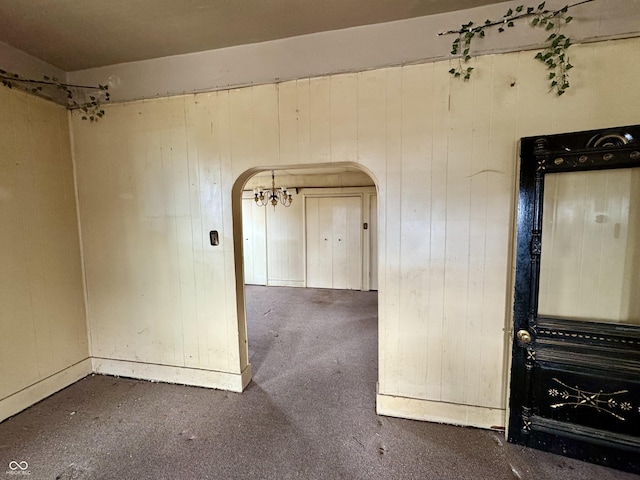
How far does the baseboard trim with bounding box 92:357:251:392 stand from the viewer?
2271 mm

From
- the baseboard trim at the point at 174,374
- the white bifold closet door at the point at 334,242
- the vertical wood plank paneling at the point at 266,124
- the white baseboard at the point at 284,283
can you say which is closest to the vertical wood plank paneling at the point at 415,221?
the vertical wood plank paneling at the point at 266,124

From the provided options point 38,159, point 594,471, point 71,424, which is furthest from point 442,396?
point 38,159

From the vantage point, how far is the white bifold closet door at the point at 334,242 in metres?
5.46

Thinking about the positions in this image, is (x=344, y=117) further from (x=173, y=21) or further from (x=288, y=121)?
(x=173, y=21)

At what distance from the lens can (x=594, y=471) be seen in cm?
151

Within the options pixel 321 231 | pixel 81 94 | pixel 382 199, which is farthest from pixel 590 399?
pixel 321 231

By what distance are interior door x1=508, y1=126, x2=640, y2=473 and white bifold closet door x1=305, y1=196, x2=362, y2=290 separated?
382cm

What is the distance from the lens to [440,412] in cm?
190

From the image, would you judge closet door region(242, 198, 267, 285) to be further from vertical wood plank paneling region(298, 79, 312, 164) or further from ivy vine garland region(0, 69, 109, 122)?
vertical wood plank paneling region(298, 79, 312, 164)

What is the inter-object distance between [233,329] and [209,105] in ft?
5.65

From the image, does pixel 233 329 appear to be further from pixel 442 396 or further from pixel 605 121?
pixel 605 121

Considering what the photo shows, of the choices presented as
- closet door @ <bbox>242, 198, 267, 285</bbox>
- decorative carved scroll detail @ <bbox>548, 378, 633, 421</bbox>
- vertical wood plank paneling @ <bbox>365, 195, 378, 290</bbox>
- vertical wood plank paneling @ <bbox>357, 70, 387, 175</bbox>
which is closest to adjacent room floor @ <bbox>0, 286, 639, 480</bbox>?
decorative carved scroll detail @ <bbox>548, 378, 633, 421</bbox>

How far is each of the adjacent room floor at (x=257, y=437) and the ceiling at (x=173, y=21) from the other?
8.48 feet

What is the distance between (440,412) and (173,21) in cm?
304
